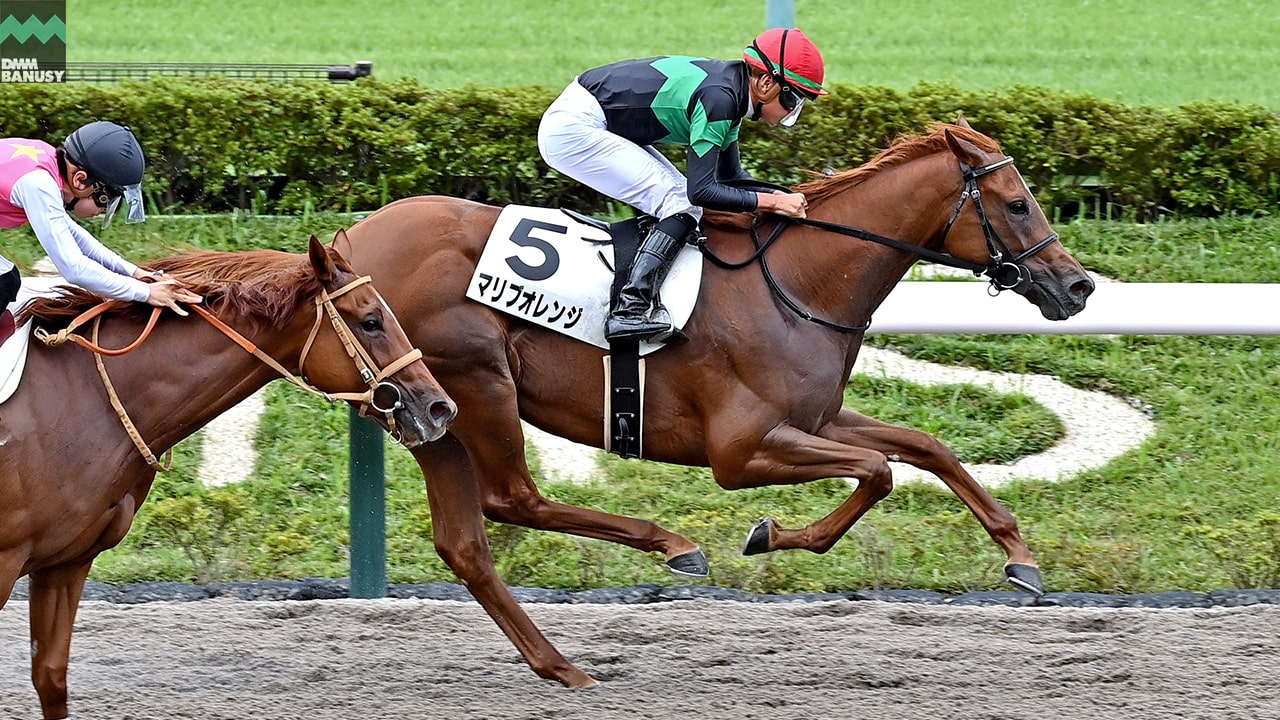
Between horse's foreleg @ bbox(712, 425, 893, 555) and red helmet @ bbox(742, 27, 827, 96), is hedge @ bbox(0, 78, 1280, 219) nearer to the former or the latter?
red helmet @ bbox(742, 27, 827, 96)

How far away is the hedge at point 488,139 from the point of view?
795 cm

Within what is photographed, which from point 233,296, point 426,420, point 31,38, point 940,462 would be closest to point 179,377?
point 233,296

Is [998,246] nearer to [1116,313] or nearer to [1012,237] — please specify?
[1012,237]

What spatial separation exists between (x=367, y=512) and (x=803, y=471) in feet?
5.30

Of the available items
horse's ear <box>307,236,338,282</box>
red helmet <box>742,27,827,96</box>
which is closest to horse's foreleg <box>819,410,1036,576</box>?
red helmet <box>742,27,827,96</box>

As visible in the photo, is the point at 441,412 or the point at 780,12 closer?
the point at 441,412

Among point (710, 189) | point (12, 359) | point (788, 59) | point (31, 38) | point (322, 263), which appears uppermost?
point (31, 38)

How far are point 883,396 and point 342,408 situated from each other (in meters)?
2.42

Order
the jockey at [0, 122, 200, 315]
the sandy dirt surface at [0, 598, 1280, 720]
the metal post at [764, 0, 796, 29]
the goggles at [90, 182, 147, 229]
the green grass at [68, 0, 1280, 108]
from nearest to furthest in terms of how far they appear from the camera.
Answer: the jockey at [0, 122, 200, 315] → the goggles at [90, 182, 147, 229] → the sandy dirt surface at [0, 598, 1280, 720] → the metal post at [764, 0, 796, 29] → the green grass at [68, 0, 1280, 108]

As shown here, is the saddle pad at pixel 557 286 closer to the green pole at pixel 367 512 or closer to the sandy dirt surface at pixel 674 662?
the green pole at pixel 367 512

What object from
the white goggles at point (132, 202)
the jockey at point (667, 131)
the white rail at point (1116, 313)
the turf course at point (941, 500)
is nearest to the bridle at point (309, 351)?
the white goggles at point (132, 202)

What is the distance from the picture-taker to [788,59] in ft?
15.2

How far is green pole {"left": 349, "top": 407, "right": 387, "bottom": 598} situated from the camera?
5207 millimetres

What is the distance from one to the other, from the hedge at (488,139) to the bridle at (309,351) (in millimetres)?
4162
